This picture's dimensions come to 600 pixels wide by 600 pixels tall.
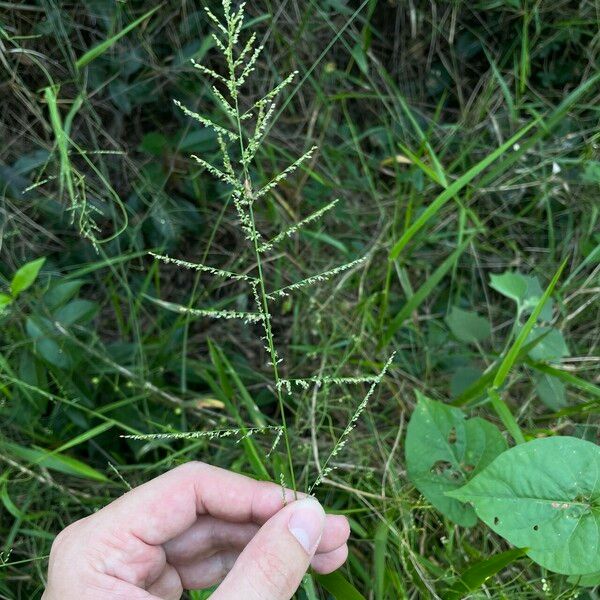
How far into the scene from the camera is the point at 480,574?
1.17 m

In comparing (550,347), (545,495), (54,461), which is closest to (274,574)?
(545,495)

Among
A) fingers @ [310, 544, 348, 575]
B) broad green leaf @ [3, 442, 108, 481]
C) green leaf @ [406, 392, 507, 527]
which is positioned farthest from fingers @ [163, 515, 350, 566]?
green leaf @ [406, 392, 507, 527]

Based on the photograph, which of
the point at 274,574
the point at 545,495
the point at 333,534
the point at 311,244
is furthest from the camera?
the point at 311,244

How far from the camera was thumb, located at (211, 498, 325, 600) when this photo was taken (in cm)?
100

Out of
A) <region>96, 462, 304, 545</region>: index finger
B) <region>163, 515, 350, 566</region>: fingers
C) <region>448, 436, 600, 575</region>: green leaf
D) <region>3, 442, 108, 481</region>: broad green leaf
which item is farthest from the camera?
<region>3, 442, 108, 481</region>: broad green leaf

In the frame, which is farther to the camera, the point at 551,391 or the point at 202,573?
the point at 551,391

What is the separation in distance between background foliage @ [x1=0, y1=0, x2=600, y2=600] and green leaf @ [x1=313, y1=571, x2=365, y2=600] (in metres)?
0.23

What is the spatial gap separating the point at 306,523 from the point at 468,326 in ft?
2.61

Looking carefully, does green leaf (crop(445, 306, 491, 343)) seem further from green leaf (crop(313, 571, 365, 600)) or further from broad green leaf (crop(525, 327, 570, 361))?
green leaf (crop(313, 571, 365, 600))

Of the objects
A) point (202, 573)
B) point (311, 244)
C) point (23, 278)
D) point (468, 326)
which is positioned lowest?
point (202, 573)

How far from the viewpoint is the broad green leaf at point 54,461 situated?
1452 mm

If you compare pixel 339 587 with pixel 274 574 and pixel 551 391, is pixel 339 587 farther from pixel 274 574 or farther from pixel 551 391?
pixel 551 391

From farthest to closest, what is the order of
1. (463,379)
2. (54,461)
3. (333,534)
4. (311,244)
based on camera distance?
(311,244) < (463,379) < (54,461) < (333,534)

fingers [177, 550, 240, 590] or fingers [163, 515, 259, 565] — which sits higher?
fingers [163, 515, 259, 565]
